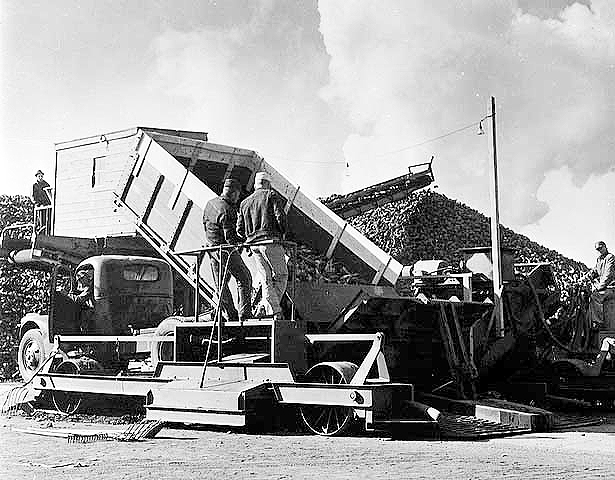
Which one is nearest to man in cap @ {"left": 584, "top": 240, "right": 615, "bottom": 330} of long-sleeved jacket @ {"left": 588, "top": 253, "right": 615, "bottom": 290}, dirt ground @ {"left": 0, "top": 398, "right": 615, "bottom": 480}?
long-sleeved jacket @ {"left": 588, "top": 253, "right": 615, "bottom": 290}

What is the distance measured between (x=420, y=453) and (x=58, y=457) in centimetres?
326

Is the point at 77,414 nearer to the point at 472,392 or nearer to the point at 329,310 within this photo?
the point at 329,310

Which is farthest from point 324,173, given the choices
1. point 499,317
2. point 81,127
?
point 499,317

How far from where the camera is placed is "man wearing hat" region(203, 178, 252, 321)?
10.9 metres

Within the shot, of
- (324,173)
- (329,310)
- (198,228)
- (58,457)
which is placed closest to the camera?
(58,457)

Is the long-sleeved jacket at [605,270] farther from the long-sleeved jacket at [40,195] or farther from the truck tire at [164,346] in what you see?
the long-sleeved jacket at [40,195]

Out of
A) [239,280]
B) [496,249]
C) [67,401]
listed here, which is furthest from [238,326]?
[496,249]

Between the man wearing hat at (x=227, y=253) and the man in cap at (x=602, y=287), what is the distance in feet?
20.1

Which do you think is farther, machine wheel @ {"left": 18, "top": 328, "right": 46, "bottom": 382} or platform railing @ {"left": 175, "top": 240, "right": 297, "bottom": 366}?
machine wheel @ {"left": 18, "top": 328, "right": 46, "bottom": 382}

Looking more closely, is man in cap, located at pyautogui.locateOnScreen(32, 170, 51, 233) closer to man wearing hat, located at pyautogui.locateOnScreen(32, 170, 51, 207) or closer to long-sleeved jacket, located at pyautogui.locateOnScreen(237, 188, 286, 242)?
man wearing hat, located at pyautogui.locateOnScreen(32, 170, 51, 207)

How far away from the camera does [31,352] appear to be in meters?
14.1

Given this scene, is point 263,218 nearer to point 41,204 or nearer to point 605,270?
point 605,270

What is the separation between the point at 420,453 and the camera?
8.30 meters

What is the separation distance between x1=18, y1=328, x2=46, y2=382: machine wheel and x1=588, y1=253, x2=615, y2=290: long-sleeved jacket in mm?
8712
